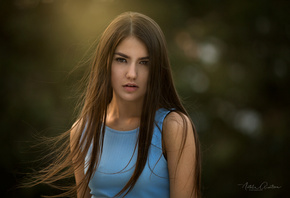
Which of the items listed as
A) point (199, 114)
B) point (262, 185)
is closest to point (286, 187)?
point (262, 185)

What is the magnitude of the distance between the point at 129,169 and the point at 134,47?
2.12 feet

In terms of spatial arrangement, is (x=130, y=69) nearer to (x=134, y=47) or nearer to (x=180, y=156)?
(x=134, y=47)

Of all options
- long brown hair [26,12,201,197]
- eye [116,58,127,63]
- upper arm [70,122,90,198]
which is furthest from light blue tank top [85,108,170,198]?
eye [116,58,127,63]

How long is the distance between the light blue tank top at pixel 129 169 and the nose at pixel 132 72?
0.88ft

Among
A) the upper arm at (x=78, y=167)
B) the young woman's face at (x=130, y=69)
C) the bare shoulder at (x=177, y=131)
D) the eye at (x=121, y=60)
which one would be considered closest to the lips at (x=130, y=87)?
the young woman's face at (x=130, y=69)

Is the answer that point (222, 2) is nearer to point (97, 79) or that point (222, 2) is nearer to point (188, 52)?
point (188, 52)

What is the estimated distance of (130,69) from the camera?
197 cm

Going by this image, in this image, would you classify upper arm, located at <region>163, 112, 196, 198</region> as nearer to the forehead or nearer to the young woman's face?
the young woman's face

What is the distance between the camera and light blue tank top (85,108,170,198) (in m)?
2.00

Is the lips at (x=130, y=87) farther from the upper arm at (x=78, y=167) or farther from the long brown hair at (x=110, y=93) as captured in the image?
the upper arm at (x=78, y=167)

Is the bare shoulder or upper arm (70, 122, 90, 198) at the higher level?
the bare shoulder

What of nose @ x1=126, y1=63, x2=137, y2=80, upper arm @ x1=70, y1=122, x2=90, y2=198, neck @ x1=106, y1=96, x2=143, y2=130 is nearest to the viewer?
nose @ x1=126, y1=63, x2=137, y2=80

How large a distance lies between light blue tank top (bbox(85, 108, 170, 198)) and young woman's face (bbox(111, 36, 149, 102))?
0.20 m

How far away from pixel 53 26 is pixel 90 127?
6.54 ft
